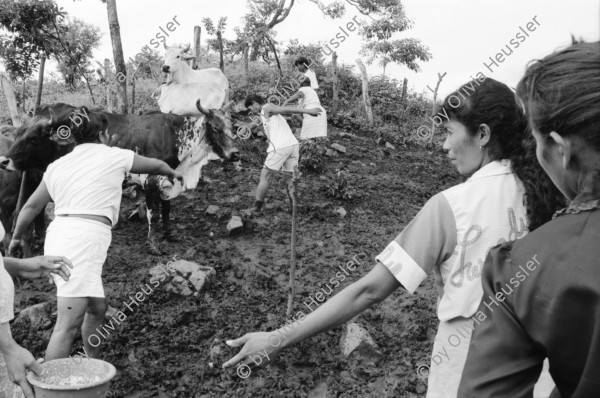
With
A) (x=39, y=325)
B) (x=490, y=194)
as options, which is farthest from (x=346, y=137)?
(x=490, y=194)

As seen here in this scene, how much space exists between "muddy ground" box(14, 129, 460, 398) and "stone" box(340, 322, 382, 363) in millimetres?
87

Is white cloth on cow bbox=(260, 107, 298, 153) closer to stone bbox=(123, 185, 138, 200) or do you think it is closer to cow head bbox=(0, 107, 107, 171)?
stone bbox=(123, 185, 138, 200)

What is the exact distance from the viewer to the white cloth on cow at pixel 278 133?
6590mm

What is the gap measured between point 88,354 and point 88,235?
90cm

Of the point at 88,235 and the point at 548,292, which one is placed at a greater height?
the point at 548,292

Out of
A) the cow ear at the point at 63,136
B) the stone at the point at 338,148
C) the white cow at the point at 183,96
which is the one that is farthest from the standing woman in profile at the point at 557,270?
the stone at the point at 338,148

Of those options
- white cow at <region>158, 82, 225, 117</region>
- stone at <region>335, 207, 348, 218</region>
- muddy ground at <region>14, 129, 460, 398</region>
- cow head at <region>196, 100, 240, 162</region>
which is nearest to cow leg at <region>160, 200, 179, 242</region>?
muddy ground at <region>14, 129, 460, 398</region>

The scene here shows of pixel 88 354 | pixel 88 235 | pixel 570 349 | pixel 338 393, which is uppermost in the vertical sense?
pixel 570 349

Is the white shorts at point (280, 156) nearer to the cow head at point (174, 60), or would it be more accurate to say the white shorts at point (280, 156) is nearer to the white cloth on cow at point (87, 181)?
the cow head at point (174, 60)

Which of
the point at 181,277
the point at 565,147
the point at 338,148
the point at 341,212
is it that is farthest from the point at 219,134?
the point at 565,147

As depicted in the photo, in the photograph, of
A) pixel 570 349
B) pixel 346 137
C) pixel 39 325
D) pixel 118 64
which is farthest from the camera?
pixel 346 137

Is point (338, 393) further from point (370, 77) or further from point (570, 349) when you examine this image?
point (370, 77)

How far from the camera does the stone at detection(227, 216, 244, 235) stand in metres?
6.37

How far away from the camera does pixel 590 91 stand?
2.98 feet
